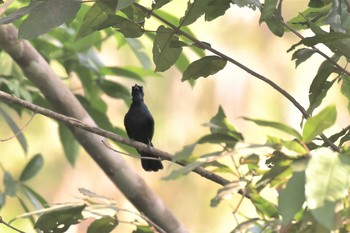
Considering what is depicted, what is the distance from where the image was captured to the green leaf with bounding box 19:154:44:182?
2.04m

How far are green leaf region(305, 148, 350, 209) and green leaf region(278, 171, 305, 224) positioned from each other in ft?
0.04

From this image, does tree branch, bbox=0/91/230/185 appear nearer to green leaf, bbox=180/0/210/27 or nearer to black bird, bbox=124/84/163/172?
green leaf, bbox=180/0/210/27

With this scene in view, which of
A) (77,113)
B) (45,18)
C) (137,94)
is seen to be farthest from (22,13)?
(137,94)

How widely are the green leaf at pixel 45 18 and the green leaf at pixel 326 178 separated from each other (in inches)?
16.7

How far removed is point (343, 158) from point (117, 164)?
1127mm

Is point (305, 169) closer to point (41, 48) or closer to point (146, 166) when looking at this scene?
point (146, 166)

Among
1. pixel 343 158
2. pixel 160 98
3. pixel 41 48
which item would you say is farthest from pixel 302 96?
pixel 343 158

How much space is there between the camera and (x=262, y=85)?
14.8ft

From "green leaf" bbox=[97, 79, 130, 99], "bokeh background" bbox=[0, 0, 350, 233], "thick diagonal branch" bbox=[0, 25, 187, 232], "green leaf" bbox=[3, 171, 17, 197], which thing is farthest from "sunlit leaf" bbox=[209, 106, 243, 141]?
"bokeh background" bbox=[0, 0, 350, 233]

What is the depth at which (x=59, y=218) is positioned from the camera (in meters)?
1.04

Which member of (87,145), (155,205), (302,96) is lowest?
(155,205)

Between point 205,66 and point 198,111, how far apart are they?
3.26 metres

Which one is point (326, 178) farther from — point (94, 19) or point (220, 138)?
point (94, 19)

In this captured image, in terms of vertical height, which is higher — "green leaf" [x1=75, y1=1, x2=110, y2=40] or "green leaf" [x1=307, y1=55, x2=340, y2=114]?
"green leaf" [x1=75, y1=1, x2=110, y2=40]
